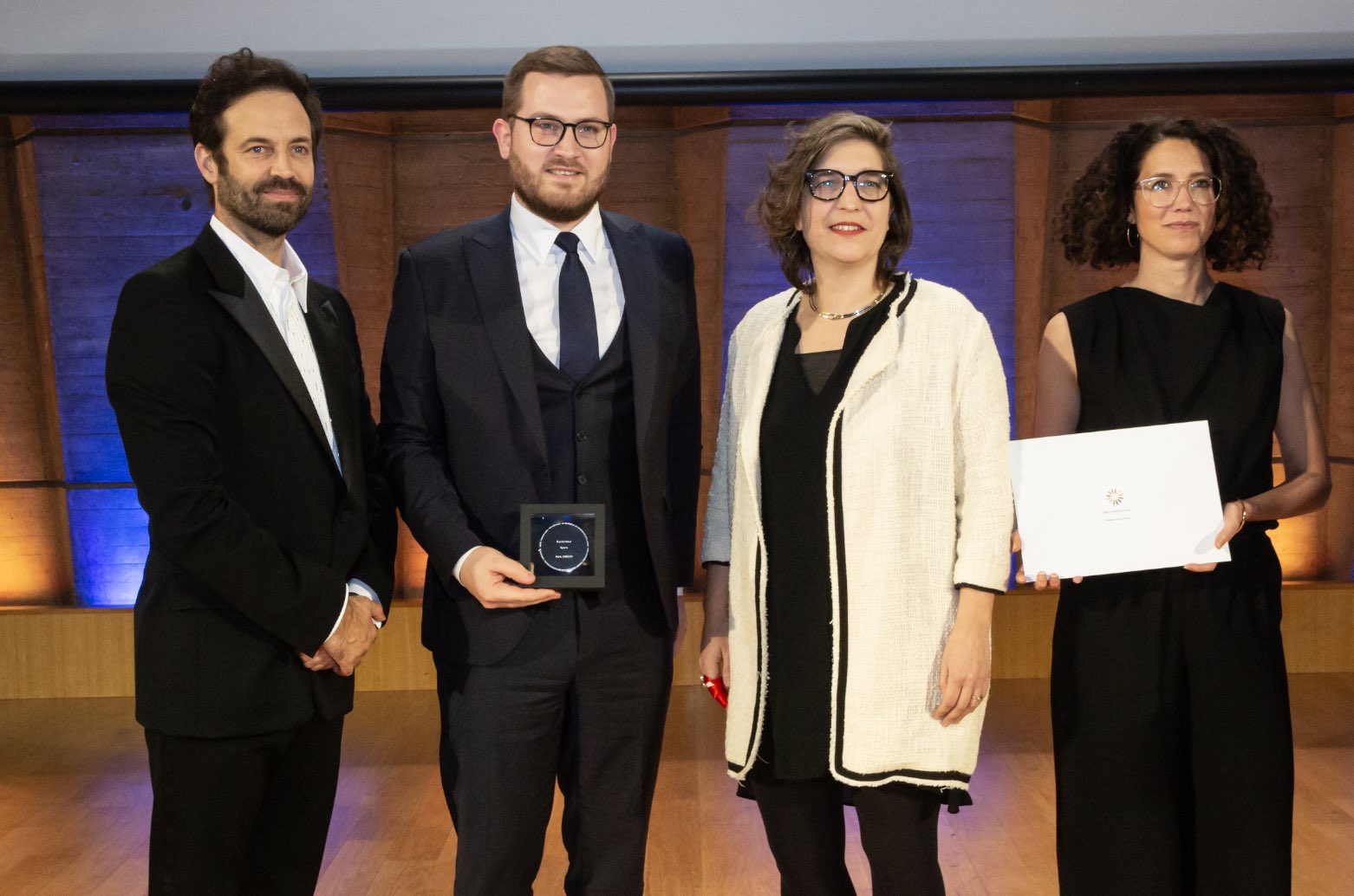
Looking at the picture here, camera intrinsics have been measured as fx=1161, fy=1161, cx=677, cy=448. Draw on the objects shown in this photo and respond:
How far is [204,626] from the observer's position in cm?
191

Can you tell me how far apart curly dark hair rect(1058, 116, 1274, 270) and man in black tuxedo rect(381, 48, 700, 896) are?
3.14 feet

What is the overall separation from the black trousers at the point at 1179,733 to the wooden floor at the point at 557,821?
104 centimetres

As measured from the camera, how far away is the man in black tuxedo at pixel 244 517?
72.6 inches

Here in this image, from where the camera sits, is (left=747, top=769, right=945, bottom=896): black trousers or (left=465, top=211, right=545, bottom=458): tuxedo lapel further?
(left=465, top=211, right=545, bottom=458): tuxedo lapel

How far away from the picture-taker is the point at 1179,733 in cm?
219

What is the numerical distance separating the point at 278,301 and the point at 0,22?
288cm

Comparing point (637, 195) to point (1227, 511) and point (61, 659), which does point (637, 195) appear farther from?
point (1227, 511)

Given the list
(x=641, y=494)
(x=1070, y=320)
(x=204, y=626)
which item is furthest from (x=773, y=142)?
(x=204, y=626)

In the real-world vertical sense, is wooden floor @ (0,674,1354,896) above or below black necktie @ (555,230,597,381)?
below

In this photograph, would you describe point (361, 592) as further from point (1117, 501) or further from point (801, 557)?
point (1117, 501)

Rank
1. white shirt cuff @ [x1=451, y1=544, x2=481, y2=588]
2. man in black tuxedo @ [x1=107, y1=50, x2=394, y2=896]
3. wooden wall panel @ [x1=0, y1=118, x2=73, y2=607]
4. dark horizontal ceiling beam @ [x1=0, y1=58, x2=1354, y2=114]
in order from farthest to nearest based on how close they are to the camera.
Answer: wooden wall panel @ [x1=0, y1=118, x2=73, y2=607] < dark horizontal ceiling beam @ [x1=0, y1=58, x2=1354, y2=114] < white shirt cuff @ [x1=451, y1=544, x2=481, y2=588] < man in black tuxedo @ [x1=107, y1=50, x2=394, y2=896]

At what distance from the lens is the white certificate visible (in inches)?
83.4

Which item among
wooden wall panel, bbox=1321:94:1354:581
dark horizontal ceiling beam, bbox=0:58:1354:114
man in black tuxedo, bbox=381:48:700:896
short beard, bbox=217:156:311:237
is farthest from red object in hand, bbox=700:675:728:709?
wooden wall panel, bbox=1321:94:1354:581

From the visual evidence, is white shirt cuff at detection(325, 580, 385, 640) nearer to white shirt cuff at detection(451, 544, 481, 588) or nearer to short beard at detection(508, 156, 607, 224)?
white shirt cuff at detection(451, 544, 481, 588)
